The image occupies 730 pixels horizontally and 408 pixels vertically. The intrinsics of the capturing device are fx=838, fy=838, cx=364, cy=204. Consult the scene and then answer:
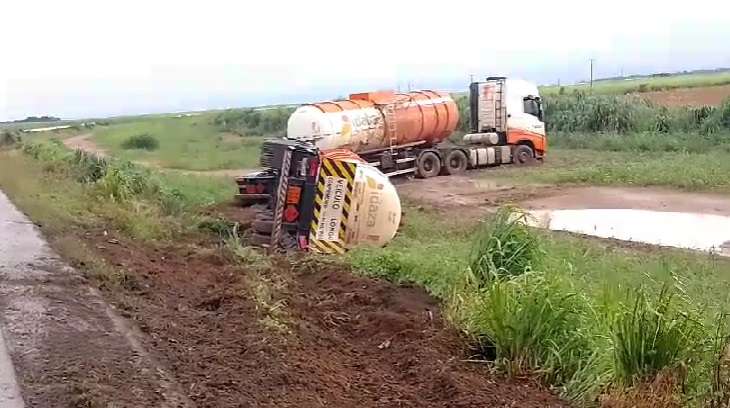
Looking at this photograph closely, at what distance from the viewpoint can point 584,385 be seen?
17.9 feet

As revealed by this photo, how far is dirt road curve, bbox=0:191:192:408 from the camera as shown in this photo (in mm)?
5043

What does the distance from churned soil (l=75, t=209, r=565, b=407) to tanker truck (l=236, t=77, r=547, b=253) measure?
161 cm

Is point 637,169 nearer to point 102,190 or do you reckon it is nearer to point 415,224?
point 415,224

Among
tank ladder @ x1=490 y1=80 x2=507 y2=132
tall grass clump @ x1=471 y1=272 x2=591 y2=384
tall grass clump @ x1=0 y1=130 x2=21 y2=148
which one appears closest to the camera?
tall grass clump @ x1=471 y1=272 x2=591 y2=384

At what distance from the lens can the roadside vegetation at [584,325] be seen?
205 inches

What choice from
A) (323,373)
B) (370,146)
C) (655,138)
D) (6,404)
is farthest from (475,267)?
(655,138)

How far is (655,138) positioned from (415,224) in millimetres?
19088

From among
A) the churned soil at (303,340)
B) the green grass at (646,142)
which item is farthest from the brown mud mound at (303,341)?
the green grass at (646,142)

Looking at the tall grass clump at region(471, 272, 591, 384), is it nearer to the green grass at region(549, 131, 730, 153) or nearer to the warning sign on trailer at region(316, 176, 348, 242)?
the warning sign on trailer at region(316, 176, 348, 242)

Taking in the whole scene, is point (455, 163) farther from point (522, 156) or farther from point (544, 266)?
point (544, 266)

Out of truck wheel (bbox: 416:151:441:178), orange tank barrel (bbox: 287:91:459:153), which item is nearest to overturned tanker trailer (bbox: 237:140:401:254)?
orange tank barrel (bbox: 287:91:459:153)

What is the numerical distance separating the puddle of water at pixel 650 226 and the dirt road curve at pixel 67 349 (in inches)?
280

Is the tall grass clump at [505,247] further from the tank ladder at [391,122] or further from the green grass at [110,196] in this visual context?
the tank ladder at [391,122]

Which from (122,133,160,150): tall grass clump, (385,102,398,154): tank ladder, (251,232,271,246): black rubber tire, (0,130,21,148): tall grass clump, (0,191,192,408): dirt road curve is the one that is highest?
(385,102,398,154): tank ladder
